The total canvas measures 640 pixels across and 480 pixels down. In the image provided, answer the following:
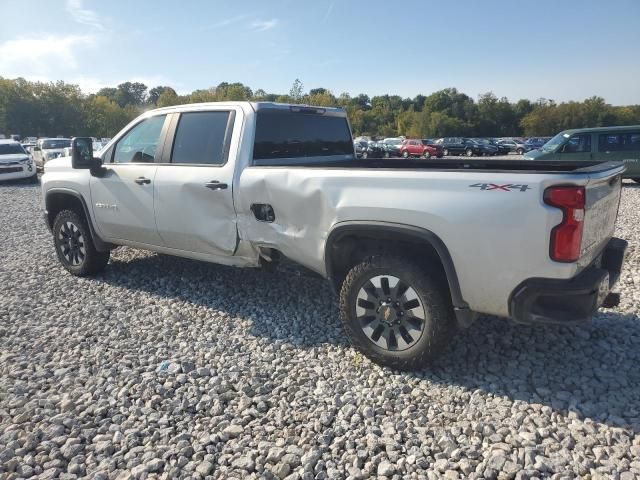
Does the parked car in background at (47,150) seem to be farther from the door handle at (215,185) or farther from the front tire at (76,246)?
the door handle at (215,185)

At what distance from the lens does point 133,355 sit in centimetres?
379

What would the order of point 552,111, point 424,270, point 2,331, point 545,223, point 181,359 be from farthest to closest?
point 552,111 < point 2,331 < point 181,359 < point 424,270 < point 545,223

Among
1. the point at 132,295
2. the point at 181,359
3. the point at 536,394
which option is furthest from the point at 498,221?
the point at 132,295

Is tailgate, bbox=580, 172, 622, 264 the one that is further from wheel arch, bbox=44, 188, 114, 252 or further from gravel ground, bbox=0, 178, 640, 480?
wheel arch, bbox=44, 188, 114, 252

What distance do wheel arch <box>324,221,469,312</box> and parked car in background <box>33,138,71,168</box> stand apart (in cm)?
2164

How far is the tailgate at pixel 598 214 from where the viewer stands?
2.80 metres

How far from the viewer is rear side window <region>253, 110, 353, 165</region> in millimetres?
4268

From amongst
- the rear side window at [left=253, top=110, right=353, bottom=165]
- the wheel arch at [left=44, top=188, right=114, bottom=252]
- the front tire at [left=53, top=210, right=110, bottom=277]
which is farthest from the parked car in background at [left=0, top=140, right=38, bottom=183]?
the rear side window at [left=253, top=110, right=353, bottom=165]

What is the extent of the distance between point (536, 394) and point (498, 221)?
4.10ft

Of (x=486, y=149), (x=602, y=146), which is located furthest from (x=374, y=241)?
(x=486, y=149)

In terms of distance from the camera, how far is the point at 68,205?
18.9 ft

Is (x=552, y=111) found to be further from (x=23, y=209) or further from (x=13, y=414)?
(x=13, y=414)

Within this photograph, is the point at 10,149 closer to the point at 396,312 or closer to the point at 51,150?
the point at 51,150

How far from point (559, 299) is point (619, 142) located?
14.0 m
